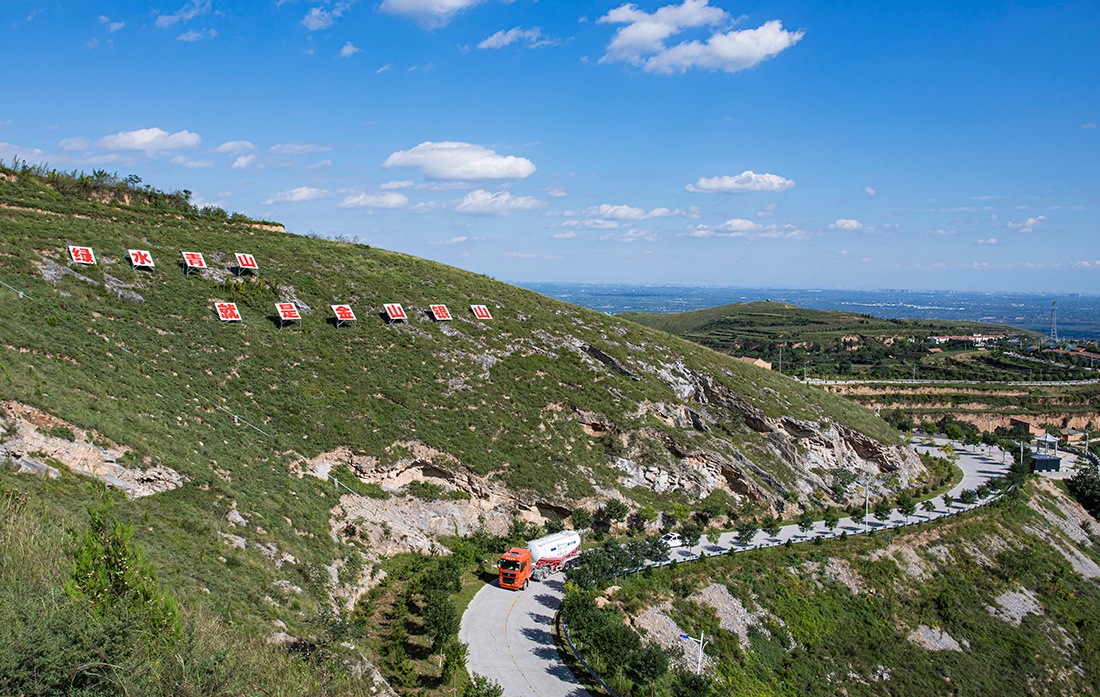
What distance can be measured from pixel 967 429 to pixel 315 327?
8750 cm

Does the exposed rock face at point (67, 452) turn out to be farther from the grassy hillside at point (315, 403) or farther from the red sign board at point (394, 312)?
the red sign board at point (394, 312)

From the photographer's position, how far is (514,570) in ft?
120

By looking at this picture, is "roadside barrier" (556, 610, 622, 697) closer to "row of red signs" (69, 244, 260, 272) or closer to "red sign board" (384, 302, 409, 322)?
"red sign board" (384, 302, 409, 322)

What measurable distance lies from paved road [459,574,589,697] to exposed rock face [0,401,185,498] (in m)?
15.7

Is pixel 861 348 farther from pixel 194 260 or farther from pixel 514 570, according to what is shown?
pixel 194 260

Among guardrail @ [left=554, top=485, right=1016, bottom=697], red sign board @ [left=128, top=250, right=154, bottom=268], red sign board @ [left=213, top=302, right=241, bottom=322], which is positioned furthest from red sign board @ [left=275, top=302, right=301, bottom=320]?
guardrail @ [left=554, top=485, right=1016, bottom=697]

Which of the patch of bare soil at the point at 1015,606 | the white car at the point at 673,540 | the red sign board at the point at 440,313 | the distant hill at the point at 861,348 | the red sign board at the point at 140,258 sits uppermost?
the red sign board at the point at 140,258

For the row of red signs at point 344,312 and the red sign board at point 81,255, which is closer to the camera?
the red sign board at point 81,255

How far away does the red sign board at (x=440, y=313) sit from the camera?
2313 inches

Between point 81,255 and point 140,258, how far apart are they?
3735 mm

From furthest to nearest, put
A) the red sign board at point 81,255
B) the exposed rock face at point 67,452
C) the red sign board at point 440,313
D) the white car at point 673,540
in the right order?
the red sign board at point 440,313
the red sign board at point 81,255
the white car at point 673,540
the exposed rock face at point 67,452

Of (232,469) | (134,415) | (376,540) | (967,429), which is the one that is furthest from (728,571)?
(967,429)

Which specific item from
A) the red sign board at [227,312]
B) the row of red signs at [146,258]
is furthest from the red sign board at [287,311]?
the row of red signs at [146,258]

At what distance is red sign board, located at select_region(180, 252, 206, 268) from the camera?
2078 inches
